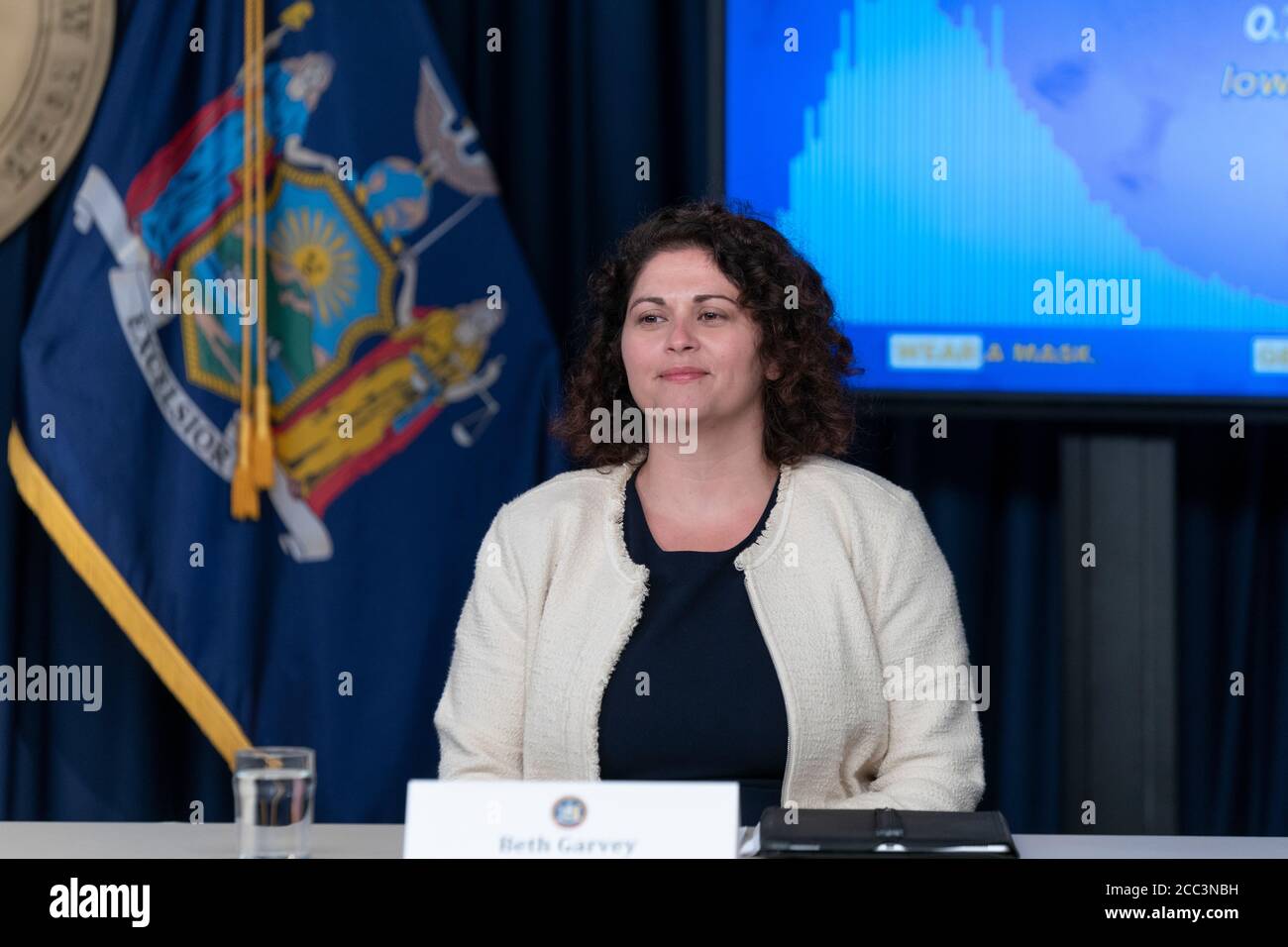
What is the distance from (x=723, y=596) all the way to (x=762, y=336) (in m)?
0.38

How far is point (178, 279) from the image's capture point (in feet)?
8.61

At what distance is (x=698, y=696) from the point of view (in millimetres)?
1952

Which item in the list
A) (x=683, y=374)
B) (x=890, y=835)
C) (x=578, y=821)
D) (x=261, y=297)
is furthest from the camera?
(x=261, y=297)

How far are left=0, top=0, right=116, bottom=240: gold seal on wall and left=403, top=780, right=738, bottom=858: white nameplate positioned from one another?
6.36ft

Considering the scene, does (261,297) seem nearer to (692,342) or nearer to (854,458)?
(692,342)

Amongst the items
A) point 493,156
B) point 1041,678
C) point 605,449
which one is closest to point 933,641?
point 605,449

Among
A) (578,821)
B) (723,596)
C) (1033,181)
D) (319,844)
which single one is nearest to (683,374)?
(723,596)

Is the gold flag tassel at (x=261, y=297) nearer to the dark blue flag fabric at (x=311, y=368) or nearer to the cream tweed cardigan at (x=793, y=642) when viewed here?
the dark blue flag fabric at (x=311, y=368)

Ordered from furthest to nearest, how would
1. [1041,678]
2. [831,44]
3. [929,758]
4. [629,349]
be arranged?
[1041,678] → [831,44] → [629,349] → [929,758]

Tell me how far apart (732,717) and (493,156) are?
1.35m

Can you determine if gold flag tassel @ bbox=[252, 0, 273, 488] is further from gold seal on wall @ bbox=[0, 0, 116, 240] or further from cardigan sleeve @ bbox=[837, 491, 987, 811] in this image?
cardigan sleeve @ bbox=[837, 491, 987, 811]

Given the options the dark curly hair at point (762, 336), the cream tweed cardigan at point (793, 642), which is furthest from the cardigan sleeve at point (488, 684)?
the dark curly hair at point (762, 336)
